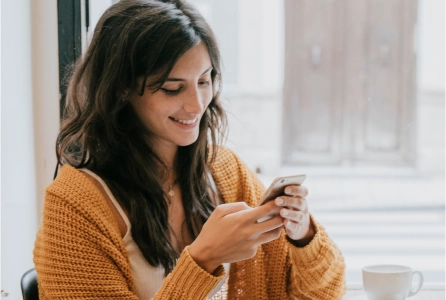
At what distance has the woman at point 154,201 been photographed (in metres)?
0.89

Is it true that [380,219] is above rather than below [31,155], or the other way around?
below

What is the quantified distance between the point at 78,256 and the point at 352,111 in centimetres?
154

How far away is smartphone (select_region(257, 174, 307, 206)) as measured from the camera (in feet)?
2.69

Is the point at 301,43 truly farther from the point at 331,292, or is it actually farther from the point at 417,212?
the point at 331,292

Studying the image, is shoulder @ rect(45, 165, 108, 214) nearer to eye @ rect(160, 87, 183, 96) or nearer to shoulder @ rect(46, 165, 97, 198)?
shoulder @ rect(46, 165, 97, 198)

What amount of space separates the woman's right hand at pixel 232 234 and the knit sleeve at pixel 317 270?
0.19 meters

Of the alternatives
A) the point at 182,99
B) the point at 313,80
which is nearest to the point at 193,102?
the point at 182,99

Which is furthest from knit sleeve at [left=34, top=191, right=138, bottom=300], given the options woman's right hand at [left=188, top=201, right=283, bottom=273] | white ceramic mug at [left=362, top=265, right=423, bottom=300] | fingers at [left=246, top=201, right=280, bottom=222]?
white ceramic mug at [left=362, top=265, right=423, bottom=300]

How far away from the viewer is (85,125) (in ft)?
3.41

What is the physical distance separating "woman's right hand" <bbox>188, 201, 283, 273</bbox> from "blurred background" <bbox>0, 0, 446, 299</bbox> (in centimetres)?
75

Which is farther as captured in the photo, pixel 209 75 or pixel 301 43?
pixel 301 43

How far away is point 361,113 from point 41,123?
1.33 meters

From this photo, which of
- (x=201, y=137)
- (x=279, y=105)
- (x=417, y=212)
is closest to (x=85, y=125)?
(x=201, y=137)

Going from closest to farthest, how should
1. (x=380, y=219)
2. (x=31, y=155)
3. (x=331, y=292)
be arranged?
(x=331, y=292)
(x=31, y=155)
(x=380, y=219)
